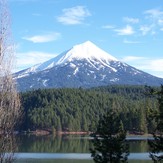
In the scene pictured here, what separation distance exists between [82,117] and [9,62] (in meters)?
166

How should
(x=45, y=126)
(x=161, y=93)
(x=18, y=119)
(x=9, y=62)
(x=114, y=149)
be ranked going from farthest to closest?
(x=45, y=126), (x=114, y=149), (x=18, y=119), (x=9, y=62), (x=161, y=93)

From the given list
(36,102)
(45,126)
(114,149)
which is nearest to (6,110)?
(114,149)

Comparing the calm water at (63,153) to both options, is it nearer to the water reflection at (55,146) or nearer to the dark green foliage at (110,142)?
the water reflection at (55,146)

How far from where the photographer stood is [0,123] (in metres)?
22.4

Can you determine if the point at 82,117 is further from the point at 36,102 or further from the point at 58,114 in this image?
the point at 36,102

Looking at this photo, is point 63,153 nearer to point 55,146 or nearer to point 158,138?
A: point 55,146

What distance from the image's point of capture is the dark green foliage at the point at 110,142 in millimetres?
27969

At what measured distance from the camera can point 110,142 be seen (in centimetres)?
2827

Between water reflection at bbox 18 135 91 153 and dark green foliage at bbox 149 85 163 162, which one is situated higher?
dark green foliage at bbox 149 85 163 162

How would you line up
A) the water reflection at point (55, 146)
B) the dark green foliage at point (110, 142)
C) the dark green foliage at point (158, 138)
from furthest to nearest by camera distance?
the water reflection at point (55, 146) < the dark green foliage at point (110, 142) < the dark green foliage at point (158, 138)

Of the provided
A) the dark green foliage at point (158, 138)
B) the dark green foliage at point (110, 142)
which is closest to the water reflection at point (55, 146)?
the dark green foliage at point (110, 142)

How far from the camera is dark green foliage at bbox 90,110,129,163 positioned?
28.0 meters

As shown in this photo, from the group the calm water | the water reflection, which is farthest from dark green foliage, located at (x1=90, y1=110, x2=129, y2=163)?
the water reflection

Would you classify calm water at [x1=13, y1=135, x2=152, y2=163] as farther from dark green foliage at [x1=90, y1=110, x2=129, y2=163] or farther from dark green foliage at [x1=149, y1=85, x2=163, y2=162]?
dark green foliage at [x1=149, y1=85, x2=163, y2=162]
